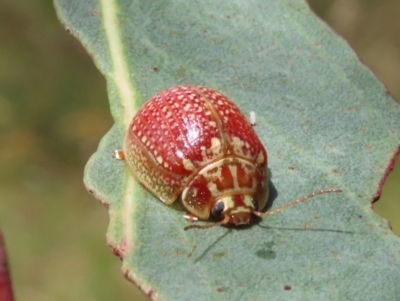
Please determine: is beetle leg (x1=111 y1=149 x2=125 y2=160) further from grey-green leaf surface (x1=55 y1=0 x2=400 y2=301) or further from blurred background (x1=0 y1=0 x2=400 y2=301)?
blurred background (x1=0 y1=0 x2=400 y2=301)

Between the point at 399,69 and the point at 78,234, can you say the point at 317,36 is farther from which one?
the point at 399,69

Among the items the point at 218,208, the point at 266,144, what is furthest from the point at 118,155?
the point at 266,144

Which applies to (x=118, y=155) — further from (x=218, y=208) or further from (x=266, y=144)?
(x=266, y=144)

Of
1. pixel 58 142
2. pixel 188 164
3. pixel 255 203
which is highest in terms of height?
pixel 188 164

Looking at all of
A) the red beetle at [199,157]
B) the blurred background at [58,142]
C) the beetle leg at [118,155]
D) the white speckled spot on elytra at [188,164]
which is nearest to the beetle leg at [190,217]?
the red beetle at [199,157]

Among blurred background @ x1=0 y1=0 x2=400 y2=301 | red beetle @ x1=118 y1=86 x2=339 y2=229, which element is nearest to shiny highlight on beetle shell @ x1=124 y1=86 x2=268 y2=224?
red beetle @ x1=118 y1=86 x2=339 y2=229

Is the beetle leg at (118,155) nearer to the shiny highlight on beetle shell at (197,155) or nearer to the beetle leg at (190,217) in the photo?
the shiny highlight on beetle shell at (197,155)

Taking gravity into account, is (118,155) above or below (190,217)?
above

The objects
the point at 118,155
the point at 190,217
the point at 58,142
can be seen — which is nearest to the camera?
the point at 190,217
